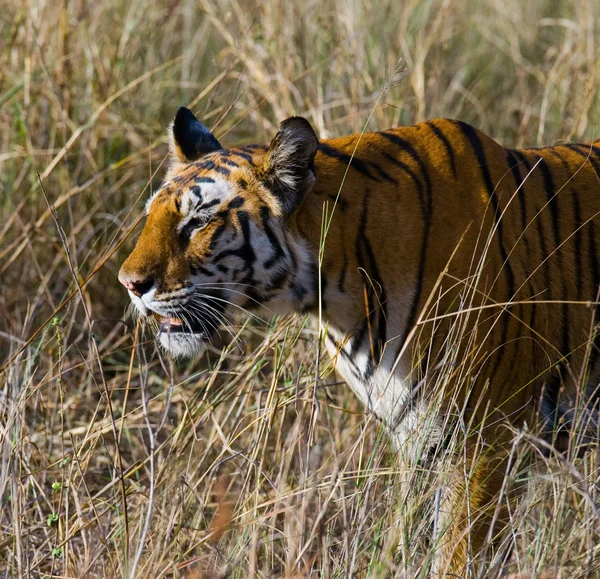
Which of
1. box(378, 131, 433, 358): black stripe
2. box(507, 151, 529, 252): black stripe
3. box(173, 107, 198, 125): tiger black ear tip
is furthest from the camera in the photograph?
box(173, 107, 198, 125): tiger black ear tip

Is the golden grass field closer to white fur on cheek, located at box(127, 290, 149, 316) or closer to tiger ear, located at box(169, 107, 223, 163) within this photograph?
white fur on cheek, located at box(127, 290, 149, 316)

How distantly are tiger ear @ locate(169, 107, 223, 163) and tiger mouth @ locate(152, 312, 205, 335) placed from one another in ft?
1.66

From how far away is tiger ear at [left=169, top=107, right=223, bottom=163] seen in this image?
2.87 metres

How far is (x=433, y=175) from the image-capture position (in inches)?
106

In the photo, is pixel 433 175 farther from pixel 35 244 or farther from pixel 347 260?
pixel 35 244

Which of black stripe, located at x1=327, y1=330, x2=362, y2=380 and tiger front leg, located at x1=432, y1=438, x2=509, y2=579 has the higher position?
black stripe, located at x1=327, y1=330, x2=362, y2=380

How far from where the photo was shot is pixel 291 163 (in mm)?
2549

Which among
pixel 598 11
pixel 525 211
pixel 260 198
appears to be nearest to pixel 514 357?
pixel 525 211

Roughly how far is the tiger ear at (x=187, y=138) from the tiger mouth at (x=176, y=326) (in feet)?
1.66

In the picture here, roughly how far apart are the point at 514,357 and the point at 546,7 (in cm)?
578

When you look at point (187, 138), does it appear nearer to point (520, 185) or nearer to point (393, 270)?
point (393, 270)

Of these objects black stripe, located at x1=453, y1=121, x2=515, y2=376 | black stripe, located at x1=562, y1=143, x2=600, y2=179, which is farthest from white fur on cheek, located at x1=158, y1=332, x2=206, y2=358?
black stripe, located at x1=562, y1=143, x2=600, y2=179

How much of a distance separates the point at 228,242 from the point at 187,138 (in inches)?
18.6

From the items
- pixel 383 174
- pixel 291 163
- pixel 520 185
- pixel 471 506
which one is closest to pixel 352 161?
pixel 383 174
